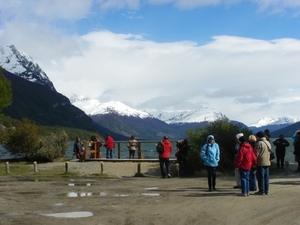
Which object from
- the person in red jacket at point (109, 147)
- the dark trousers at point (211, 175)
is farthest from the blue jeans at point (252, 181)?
the person in red jacket at point (109, 147)

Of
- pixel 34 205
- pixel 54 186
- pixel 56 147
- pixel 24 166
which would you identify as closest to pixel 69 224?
pixel 34 205

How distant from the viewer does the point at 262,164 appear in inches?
570

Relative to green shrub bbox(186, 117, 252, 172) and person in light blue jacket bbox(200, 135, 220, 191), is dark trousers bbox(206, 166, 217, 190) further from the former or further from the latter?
green shrub bbox(186, 117, 252, 172)

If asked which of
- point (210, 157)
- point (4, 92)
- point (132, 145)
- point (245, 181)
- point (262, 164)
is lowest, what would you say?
point (245, 181)

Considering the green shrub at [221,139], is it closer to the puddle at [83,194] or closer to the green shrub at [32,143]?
the puddle at [83,194]

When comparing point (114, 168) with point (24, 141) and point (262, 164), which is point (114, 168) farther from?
point (262, 164)

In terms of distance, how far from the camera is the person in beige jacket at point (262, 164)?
47.0ft

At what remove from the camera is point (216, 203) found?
12.9 metres

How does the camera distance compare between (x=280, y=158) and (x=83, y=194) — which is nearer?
(x=83, y=194)

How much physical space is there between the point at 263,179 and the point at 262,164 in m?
0.46

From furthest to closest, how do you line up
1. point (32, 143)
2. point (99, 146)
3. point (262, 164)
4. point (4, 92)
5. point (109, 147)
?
point (4, 92) → point (32, 143) → point (99, 146) → point (109, 147) → point (262, 164)

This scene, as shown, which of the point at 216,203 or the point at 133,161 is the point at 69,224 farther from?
the point at 133,161

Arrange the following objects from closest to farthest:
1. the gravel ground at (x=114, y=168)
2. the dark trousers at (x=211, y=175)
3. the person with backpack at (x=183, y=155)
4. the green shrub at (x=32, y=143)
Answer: the dark trousers at (x=211, y=175)
the person with backpack at (x=183, y=155)
the gravel ground at (x=114, y=168)
the green shrub at (x=32, y=143)

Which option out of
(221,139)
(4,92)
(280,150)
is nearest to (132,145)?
(221,139)
